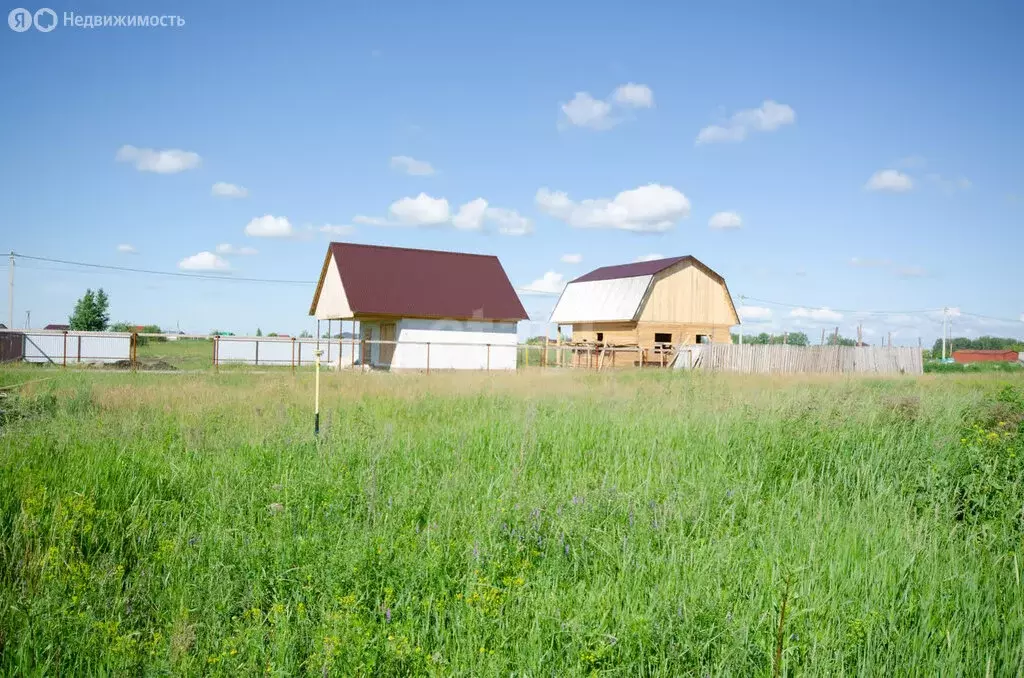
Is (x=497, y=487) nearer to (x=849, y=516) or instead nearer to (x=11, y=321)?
(x=849, y=516)

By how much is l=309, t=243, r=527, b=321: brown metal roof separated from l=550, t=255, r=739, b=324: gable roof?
6929 mm

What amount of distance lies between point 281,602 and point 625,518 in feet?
8.32

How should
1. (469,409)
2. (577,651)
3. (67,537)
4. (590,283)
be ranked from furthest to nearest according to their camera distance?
1. (590,283)
2. (469,409)
3. (67,537)
4. (577,651)

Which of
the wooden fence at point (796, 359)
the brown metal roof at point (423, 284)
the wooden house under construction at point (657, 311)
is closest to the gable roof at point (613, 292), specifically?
the wooden house under construction at point (657, 311)

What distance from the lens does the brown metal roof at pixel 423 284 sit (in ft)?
110

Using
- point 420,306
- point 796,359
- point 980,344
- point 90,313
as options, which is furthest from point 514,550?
point 980,344

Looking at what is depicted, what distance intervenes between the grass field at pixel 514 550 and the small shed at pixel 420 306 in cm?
2444

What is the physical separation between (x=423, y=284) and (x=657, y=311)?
13.7 metres

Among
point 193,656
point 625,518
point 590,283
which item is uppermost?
point 590,283

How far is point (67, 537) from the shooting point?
4688 millimetres

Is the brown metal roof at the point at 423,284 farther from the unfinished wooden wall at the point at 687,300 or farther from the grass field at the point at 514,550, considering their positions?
the grass field at the point at 514,550

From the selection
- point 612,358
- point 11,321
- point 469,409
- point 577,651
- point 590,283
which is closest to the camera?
point 577,651

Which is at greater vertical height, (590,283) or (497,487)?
(590,283)

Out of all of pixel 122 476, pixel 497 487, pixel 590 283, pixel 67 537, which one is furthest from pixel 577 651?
pixel 590 283
